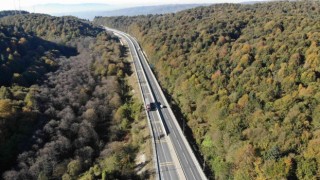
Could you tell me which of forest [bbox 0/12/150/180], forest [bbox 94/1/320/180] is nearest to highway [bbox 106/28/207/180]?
forest [bbox 0/12/150/180]

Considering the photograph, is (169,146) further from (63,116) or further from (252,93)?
(63,116)

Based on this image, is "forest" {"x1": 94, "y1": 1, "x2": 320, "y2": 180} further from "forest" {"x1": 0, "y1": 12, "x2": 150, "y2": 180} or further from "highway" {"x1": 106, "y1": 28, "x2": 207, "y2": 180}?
"forest" {"x1": 0, "y1": 12, "x2": 150, "y2": 180}

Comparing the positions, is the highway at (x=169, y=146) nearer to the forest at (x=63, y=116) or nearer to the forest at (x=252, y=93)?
the forest at (x=63, y=116)

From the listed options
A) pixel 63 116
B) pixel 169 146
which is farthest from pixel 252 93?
pixel 63 116

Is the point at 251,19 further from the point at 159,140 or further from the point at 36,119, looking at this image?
the point at 36,119

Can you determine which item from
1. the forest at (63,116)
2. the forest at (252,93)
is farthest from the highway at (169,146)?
the forest at (252,93)

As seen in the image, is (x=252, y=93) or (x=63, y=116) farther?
(x=63, y=116)

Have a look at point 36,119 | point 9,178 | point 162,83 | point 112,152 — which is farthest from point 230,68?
point 9,178

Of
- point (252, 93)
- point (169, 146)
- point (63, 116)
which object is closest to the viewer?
point (169, 146)
